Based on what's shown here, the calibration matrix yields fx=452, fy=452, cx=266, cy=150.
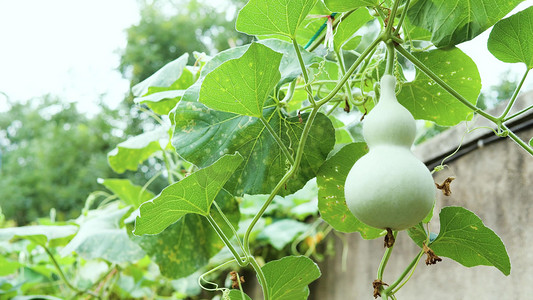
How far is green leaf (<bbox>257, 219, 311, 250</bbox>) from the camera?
1.21 meters

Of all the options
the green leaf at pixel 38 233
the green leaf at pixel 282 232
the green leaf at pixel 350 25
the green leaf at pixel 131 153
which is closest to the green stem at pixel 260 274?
the green leaf at pixel 350 25

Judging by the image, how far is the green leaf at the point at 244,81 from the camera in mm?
337

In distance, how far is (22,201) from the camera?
18.1 feet

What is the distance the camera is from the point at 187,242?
0.58 meters

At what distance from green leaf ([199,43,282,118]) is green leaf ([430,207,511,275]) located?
0.19 metres

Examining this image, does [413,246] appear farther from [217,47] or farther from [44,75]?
[44,75]

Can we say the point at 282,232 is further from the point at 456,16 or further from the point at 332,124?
the point at 456,16

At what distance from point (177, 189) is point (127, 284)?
0.84 metres

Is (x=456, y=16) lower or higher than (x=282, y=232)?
higher

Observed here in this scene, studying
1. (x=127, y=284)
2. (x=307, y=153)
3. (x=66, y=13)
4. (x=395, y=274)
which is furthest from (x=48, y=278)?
(x=66, y=13)

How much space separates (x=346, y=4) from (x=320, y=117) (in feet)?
0.36

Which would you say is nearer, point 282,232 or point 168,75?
point 168,75

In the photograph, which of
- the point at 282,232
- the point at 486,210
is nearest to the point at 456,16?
the point at 486,210

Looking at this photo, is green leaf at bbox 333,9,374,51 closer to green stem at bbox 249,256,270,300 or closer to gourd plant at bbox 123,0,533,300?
gourd plant at bbox 123,0,533,300
